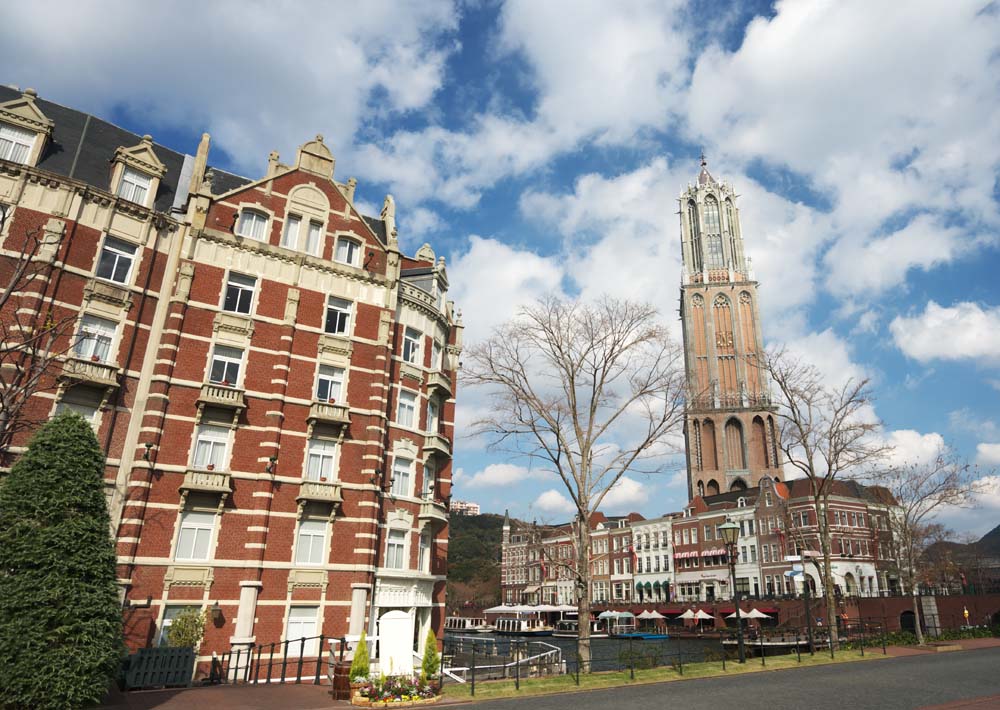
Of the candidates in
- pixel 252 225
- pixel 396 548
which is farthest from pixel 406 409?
pixel 252 225

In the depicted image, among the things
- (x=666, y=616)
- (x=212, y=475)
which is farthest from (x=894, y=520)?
(x=212, y=475)

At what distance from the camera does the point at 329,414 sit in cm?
2638

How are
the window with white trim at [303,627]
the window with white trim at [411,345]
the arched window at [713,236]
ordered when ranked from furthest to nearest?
the arched window at [713,236], the window with white trim at [411,345], the window with white trim at [303,627]

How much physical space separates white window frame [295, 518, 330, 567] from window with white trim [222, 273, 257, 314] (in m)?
9.58

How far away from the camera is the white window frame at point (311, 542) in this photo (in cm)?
2491

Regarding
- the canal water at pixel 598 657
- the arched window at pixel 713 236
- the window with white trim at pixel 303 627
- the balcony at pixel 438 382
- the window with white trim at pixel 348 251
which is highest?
the arched window at pixel 713 236

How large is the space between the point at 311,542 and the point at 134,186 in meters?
17.1

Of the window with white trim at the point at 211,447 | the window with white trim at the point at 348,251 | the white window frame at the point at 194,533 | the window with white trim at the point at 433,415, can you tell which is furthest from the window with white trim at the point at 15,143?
the window with white trim at the point at 433,415

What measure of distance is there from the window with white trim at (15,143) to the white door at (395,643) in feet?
74.9

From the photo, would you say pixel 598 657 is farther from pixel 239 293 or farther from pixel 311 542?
pixel 239 293

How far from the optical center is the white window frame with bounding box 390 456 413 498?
28.7m

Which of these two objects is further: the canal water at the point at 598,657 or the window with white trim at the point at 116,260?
the window with white trim at the point at 116,260

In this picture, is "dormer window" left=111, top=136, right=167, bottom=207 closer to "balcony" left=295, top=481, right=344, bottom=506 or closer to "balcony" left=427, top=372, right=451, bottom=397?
"balcony" left=295, top=481, right=344, bottom=506

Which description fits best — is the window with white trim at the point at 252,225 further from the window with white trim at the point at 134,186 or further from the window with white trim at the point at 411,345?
the window with white trim at the point at 411,345
